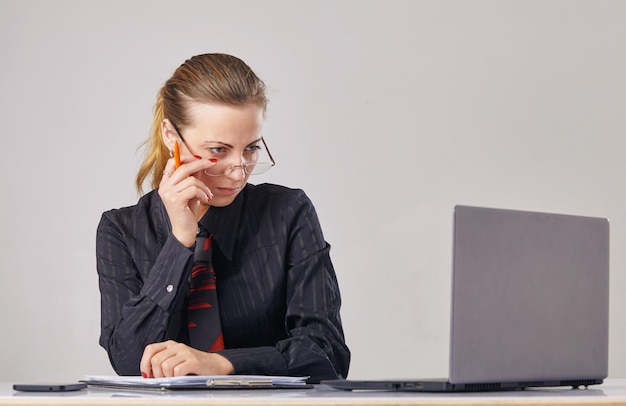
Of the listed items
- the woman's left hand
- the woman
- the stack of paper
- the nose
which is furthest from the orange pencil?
the stack of paper

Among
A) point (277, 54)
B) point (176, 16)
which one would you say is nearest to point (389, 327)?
point (277, 54)

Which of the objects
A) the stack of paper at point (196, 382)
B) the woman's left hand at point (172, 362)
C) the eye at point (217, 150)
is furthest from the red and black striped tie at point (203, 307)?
the stack of paper at point (196, 382)

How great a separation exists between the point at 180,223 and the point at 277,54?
1.76 metres

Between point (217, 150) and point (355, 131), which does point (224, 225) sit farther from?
point (355, 131)

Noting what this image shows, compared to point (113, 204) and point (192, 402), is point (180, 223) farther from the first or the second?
point (113, 204)

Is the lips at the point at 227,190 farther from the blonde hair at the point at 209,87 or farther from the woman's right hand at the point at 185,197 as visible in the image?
the blonde hair at the point at 209,87

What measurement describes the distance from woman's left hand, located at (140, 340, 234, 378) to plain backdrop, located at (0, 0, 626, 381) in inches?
74.6

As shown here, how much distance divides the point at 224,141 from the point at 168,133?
20 centimetres

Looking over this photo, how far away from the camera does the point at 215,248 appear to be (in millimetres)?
1931

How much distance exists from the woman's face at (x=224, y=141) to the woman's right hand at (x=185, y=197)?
4 centimetres

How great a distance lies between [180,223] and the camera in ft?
5.69

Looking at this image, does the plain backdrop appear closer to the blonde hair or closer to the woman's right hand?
the blonde hair

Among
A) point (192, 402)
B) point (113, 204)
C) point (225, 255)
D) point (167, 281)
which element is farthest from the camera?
point (113, 204)

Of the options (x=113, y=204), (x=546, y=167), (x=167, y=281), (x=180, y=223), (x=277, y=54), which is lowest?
(x=167, y=281)
